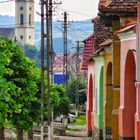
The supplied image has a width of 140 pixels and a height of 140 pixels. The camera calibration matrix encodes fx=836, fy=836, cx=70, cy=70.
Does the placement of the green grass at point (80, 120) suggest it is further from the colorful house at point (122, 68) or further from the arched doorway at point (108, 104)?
the arched doorway at point (108, 104)

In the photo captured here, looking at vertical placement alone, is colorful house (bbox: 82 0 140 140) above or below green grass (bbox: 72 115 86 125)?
above

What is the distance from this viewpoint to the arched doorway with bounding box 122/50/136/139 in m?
26.3

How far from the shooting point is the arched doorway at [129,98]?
26266 millimetres

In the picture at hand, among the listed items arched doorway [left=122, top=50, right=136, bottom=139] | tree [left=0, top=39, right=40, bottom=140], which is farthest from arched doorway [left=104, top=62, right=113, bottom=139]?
arched doorway [left=122, top=50, right=136, bottom=139]

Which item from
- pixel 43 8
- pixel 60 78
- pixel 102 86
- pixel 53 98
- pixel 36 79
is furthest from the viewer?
pixel 60 78

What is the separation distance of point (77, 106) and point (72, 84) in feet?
18.0

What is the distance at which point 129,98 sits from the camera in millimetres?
26328

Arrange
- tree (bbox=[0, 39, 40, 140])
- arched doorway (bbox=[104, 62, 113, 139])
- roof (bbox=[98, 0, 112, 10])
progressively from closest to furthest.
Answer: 1. roof (bbox=[98, 0, 112, 10])
2. arched doorway (bbox=[104, 62, 113, 139])
3. tree (bbox=[0, 39, 40, 140])

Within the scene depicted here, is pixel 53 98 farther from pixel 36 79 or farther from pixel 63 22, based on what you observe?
pixel 63 22

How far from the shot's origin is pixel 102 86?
127 ft

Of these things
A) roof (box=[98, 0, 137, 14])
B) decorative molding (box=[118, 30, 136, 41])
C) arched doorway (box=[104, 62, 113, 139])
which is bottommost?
arched doorway (box=[104, 62, 113, 139])

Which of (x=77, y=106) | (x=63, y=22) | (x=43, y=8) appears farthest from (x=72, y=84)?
(x=43, y=8)

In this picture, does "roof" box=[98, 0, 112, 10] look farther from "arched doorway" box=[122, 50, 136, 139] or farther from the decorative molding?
"arched doorway" box=[122, 50, 136, 139]

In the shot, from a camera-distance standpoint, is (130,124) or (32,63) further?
(32,63)
